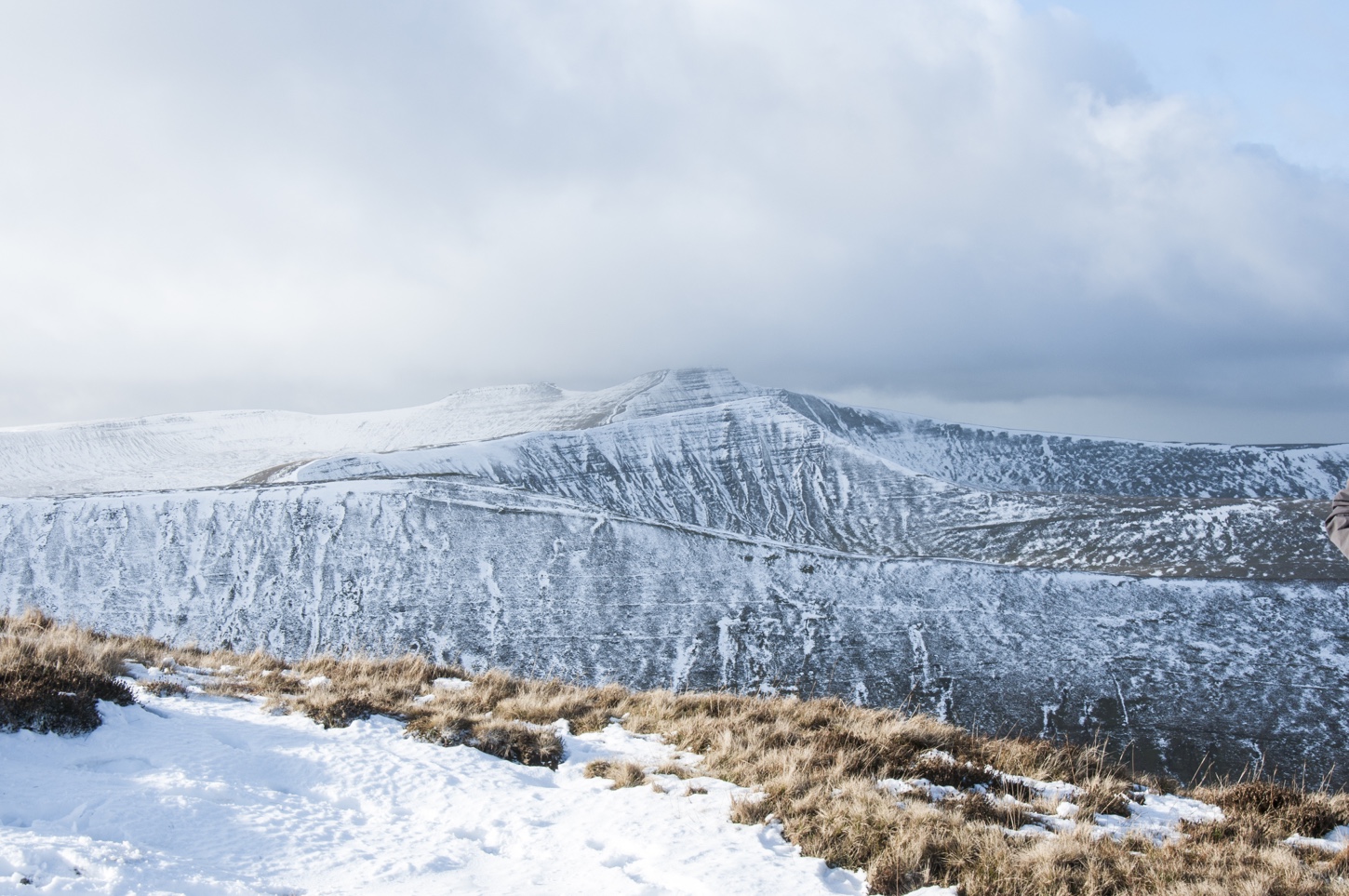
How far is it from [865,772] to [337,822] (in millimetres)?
5159

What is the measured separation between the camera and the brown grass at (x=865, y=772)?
5.74m

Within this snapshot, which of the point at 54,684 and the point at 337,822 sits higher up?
the point at 54,684

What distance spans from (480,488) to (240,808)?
2177 inches

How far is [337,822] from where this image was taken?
657 cm

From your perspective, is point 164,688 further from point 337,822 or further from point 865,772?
point 865,772

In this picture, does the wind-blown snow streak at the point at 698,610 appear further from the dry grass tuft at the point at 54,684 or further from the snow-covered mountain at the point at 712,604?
the dry grass tuft at the point at 54,684

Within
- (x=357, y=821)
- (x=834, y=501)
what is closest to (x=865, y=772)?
(x=357, y=821)

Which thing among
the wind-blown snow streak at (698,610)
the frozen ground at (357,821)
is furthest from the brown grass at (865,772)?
the wind-blown snow streak at (698,610)

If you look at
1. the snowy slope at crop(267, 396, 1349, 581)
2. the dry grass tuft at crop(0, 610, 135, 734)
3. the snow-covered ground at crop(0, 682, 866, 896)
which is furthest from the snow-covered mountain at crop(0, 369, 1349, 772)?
the snow-covered ground at crop(0, 682, 866, 896)

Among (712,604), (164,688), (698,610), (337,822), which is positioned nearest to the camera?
(337,822)

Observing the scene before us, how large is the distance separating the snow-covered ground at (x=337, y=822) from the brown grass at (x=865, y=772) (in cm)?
45

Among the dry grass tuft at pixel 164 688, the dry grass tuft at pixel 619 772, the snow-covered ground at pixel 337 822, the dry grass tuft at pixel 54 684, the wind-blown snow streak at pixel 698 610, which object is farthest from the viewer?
the wind-blown snow streak at pixel 698 610

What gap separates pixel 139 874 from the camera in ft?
16.2

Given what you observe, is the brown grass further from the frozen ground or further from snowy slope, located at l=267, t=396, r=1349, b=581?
snowy slope, located at l=267, t=396, r=1349, b=581
